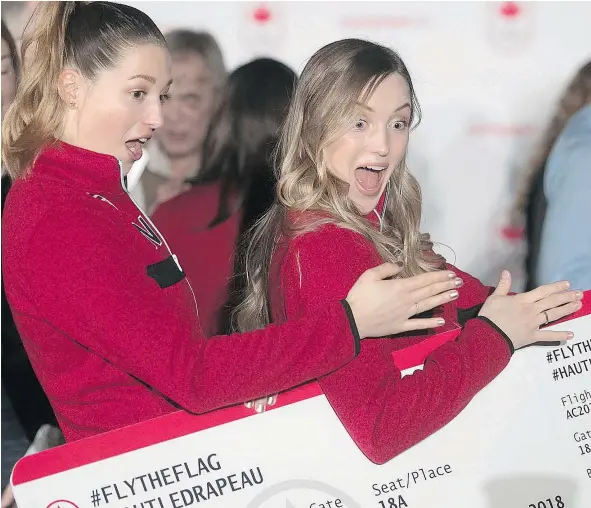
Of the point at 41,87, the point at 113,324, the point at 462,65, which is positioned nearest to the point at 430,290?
the point at 113,324

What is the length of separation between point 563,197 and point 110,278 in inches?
60.3

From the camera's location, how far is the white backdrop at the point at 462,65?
2.65 metres

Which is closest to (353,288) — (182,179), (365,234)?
(365,234)

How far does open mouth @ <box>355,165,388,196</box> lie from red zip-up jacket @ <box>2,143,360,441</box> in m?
0.33

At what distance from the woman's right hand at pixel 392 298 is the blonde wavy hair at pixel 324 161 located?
16 cm

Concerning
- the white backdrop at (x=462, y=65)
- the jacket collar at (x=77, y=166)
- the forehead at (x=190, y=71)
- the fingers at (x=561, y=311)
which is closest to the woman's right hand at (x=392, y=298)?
the fingers at (x=561, y=311)

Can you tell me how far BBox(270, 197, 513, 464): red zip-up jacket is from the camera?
153 cm

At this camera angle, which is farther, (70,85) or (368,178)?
(368,178)

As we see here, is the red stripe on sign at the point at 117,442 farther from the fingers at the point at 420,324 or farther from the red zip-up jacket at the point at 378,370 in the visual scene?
the fingers at the point at 420,324

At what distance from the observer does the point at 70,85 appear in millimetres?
1610

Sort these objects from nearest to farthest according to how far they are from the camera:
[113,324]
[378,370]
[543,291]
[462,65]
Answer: [113,324]
[378,370]
[543,291]
[462,65]

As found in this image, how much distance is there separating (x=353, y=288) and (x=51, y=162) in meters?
0.55

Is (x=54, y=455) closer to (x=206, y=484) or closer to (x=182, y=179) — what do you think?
(x=206, y=484)

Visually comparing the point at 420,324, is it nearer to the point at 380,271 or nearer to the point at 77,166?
the point at 380,271
